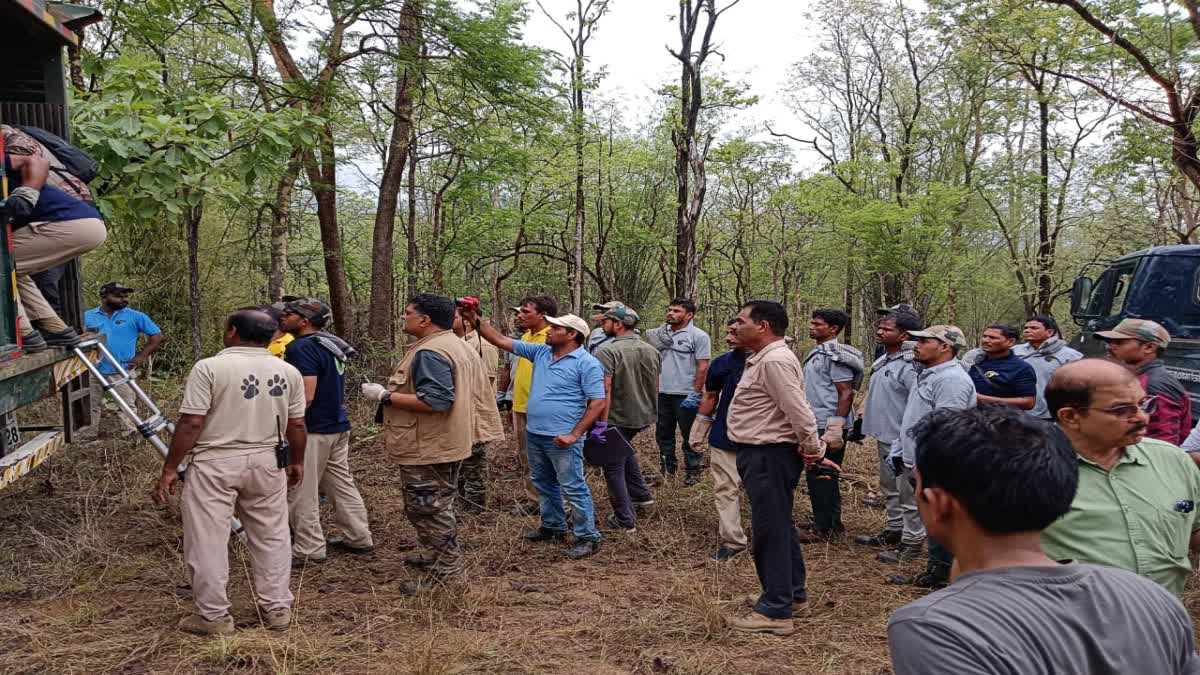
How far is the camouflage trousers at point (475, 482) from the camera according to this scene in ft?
20.8

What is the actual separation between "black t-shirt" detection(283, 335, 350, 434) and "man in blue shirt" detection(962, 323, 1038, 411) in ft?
14.1

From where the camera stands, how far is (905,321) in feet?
17.6

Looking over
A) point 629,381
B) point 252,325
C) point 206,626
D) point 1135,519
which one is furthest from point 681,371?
point 1135,519

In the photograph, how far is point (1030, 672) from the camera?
1195 mm

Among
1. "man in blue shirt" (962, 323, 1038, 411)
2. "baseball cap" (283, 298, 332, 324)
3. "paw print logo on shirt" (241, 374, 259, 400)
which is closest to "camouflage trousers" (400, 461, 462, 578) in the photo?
"paw print logo on shirt" (241, 374, 259, 400)

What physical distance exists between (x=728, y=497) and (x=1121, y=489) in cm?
333

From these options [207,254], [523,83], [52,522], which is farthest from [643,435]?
[207,254]

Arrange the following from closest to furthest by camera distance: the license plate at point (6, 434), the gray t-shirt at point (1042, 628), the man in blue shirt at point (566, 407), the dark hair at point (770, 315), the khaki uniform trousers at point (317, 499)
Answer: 1. the gray t-shirt at point (1042, 628)
2. the dark hair at point (770, 315)
3. the license plate at point (6, 434)
4. the khaki uniform trousers at point (317, 499)
5. the man in blue shirt at point (566, 407)

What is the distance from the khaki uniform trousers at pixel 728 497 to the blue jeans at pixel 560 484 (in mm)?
903

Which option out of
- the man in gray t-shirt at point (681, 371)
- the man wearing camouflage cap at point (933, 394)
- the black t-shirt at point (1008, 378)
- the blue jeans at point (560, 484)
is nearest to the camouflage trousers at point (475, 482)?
the blue jeans at point (560, 484)

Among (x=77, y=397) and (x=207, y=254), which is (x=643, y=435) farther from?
(x=207, y=254)

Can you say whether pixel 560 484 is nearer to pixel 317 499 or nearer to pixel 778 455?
pixel 317 499

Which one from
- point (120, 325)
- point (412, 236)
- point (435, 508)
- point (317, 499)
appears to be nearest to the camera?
point (435, 508)

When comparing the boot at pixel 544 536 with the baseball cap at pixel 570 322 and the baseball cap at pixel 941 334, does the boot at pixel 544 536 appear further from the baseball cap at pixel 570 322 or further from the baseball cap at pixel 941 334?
the baseball cap at pixel 941 334
